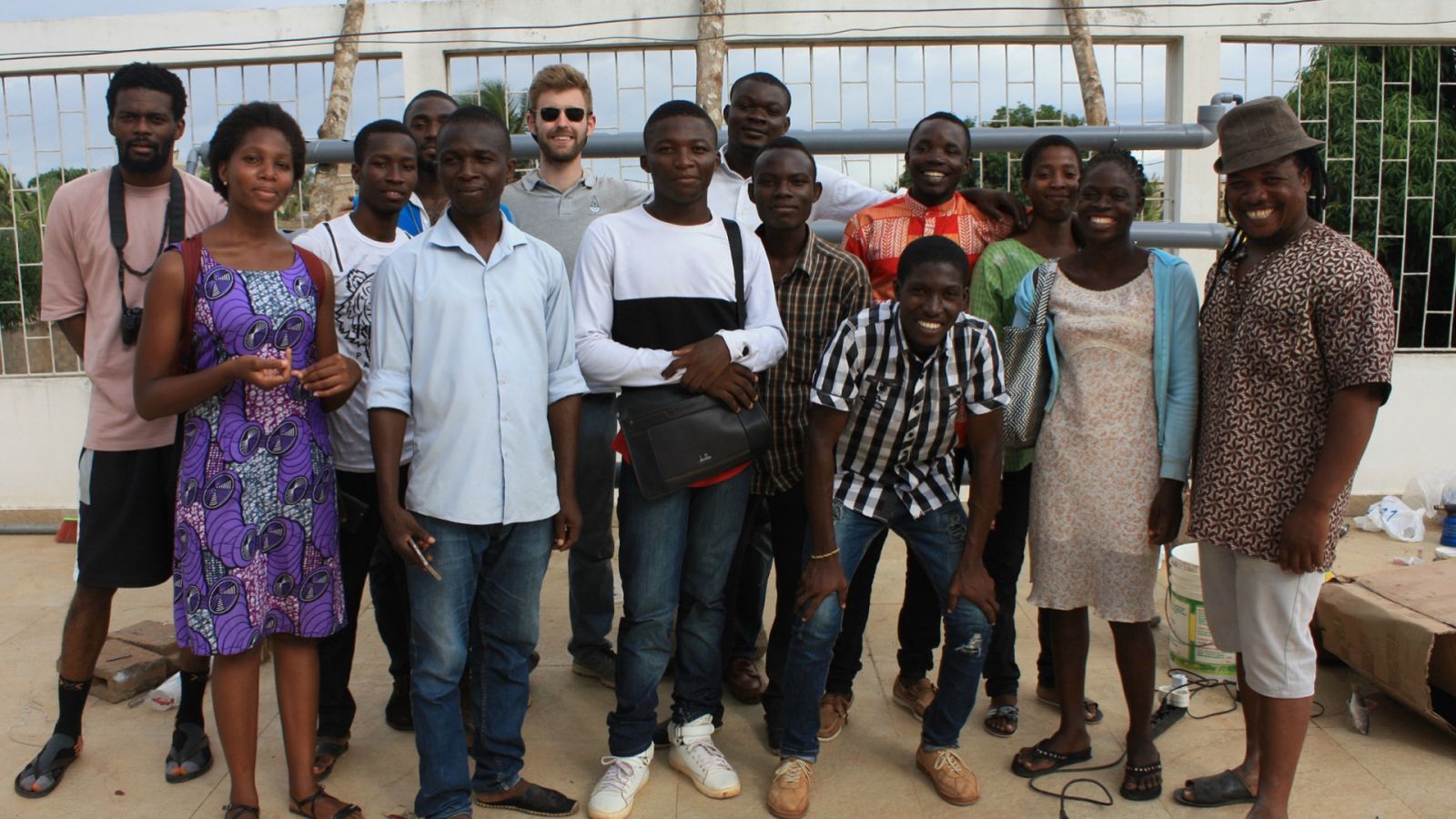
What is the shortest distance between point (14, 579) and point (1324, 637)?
5.82 metres

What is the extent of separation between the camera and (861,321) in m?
2.87

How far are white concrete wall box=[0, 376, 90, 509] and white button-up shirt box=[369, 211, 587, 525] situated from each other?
15.6 feet

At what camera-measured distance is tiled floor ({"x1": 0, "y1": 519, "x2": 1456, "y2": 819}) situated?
2.97m

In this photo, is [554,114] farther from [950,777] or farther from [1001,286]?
[950,777]

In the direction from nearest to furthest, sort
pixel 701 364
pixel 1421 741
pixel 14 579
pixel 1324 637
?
pixel 701 364, pixel 1421 741, pixel 1324 637, pixel 14 579

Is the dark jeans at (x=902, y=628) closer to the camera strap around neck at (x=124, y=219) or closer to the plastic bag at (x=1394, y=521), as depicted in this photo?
the camera strap around neck at (x=124, y=219)

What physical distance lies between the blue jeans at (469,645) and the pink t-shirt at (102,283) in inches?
41.0

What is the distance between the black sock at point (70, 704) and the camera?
3.20 metres

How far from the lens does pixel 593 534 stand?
3695mm

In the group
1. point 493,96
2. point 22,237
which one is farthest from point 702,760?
point 22,237

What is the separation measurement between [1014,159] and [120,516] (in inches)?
211

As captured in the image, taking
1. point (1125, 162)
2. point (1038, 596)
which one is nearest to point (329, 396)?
point (1038, 596)

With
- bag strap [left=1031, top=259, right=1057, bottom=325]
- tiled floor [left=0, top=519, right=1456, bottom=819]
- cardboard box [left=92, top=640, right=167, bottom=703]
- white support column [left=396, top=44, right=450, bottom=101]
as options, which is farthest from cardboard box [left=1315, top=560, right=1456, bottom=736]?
white support column [left=396, top=44, right=450, bottom=101]

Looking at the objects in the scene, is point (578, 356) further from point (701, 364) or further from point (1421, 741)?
point (1421, 741)
